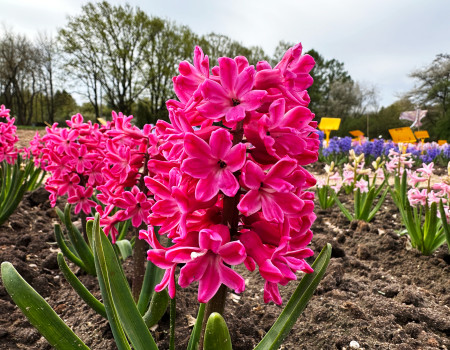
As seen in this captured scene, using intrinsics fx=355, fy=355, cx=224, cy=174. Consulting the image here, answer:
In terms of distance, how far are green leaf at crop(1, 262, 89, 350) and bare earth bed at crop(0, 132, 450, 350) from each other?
63 cm

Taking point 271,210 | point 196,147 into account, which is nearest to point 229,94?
point 196,147

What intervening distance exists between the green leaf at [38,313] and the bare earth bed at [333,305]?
0.63 meters

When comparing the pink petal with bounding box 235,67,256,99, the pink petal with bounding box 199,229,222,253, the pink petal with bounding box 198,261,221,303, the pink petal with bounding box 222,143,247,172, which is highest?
the pink petal with bounding box 235,67,256,99

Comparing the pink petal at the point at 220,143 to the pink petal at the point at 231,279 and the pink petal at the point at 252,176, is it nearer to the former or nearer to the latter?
the pink petal at the point at 252,176

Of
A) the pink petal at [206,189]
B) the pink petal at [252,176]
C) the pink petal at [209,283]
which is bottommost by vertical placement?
the pink petal at [209,283]

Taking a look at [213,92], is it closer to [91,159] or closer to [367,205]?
[91,159]

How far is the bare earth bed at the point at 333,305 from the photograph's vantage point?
5.24ft

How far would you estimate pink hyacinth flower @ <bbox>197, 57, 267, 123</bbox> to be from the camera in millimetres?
771

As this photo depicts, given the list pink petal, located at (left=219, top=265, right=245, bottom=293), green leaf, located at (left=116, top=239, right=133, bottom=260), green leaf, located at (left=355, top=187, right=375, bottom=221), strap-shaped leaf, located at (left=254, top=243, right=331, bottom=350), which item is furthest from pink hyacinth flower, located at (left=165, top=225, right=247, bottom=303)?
green leaf, located at (left=355, top=187, right=375, bottom=221)

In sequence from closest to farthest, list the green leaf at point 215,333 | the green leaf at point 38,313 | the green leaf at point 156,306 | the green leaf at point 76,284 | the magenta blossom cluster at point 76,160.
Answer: the green leaf at point 215,333, the green leaf at point 38,313, the green leaf at point 76,284, the green leaf at point 156,306, the magenta blossom cluster at point 76,160

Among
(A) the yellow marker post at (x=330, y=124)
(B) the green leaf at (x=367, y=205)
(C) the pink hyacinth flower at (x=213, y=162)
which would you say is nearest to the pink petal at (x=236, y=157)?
(C) the pink hyacinth flower at (x=213, y=162)

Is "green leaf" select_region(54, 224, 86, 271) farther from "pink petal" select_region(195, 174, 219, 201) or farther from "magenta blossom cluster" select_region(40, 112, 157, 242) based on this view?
"pink petal" select_region(195, 174, 219, 201)

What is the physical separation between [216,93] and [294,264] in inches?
16.5

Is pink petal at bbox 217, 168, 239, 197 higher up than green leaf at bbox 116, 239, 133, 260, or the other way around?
pink petal at bbox 217, 168, 239, 197
